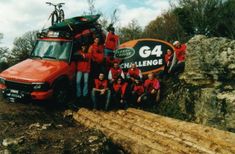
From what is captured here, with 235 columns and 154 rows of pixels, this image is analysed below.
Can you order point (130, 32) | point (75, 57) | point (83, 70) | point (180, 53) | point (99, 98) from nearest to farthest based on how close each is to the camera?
point (99, 98) → point (83, 70) → point (75, 57) → point (180, 53) → point (130, 32)

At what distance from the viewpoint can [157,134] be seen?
9.48 m

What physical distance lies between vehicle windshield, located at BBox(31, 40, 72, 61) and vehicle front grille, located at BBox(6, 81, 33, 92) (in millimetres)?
1510

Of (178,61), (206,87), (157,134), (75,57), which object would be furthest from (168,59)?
(157,134)

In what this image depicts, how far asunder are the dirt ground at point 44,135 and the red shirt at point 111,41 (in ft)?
10.7

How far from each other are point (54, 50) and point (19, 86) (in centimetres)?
184

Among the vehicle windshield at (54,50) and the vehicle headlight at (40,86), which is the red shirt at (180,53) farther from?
the vehicle headlight at (40,86)

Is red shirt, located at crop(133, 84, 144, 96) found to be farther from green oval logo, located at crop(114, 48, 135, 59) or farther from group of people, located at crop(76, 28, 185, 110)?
green oval logo, located at crop(114, 48, 135, 59)

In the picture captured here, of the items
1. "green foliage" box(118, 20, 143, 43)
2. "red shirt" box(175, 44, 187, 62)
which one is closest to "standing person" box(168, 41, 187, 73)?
"red shirt" box(175, 44, 187, 62)

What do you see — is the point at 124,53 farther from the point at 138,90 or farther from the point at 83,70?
the point at 138,90

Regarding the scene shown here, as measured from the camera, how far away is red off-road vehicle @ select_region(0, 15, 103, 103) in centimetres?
1229

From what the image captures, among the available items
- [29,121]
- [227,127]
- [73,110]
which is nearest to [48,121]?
[29,121]

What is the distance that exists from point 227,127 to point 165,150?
2562 millimetres

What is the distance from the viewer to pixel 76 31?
46.9 ft

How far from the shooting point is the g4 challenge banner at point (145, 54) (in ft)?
47.5
